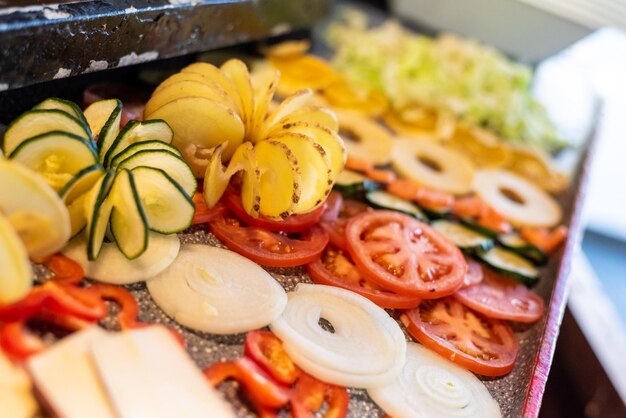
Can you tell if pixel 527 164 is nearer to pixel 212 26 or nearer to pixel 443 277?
pixel 443 277

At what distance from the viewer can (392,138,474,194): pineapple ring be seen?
11.6 ft

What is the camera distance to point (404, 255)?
260cm

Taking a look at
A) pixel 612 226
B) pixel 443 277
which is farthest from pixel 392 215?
pixel 612 226

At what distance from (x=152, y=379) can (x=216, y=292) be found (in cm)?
45

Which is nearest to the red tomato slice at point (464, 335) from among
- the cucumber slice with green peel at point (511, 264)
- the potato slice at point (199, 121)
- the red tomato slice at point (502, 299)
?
the red tomato slice at point (502, 299)

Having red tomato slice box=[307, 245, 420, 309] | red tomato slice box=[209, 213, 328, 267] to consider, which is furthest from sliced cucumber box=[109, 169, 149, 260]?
red tomato slice box=[307, 245, 420, 309]

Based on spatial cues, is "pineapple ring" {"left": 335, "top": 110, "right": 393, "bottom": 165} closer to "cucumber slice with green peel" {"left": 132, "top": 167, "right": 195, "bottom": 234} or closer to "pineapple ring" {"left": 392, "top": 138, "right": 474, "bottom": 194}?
"pineapple ring" {"left": 392, "top": 138, "right": 474, "bottom": 194}

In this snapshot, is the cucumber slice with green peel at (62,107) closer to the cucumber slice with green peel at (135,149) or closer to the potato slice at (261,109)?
the cucumber slice with green peel at (135,149)

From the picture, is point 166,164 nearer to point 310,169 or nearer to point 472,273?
point 310,169

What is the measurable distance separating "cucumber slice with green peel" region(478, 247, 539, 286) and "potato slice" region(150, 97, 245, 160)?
4.23 ft

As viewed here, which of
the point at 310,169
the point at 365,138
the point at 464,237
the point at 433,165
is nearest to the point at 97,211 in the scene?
the point at 310,169

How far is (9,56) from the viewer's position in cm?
215

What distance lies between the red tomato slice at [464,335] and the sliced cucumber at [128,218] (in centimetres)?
100

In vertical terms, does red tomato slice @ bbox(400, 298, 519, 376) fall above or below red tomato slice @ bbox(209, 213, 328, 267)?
below
